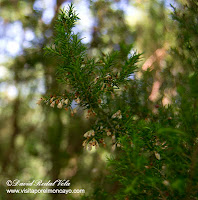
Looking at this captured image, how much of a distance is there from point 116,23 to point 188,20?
183 centimetres

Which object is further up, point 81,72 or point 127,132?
point 81,72

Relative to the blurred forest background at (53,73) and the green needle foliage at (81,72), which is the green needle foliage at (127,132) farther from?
the blurred forest background at (53,73)

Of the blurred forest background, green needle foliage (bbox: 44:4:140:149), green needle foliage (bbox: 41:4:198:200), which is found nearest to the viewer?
green needle foliage (bbox: 41:4:198:200)

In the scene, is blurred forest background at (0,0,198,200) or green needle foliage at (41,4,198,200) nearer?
green needle foliage at (41,4,198,200)

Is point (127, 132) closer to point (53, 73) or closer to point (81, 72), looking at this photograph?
point (81, 72)

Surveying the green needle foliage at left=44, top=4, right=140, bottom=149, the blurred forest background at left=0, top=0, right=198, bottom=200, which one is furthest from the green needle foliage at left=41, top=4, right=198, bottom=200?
the blurred forest background at left=0, top=0, right=198, bottom=200

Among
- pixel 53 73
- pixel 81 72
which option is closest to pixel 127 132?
pixel 81 72

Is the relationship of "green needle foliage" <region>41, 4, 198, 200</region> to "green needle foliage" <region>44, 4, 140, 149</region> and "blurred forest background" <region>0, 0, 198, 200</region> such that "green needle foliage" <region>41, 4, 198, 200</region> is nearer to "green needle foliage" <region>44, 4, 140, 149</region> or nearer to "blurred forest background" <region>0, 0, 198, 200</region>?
"green needle foliage" <region>44, 4, 140, 149</region>

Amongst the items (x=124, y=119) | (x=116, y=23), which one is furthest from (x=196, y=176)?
(x=116, y=23)

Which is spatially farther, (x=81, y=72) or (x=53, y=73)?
(x=53, y=73)

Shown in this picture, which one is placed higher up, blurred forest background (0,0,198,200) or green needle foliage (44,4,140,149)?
blurred forest background (0,0,198,200)

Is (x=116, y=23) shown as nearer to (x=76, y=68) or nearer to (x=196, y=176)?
(x=76, y=68)

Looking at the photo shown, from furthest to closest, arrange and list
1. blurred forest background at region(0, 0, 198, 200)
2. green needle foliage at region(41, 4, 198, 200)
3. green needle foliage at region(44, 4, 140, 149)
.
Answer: blurred forest background at region(0, 0, 198, 200)
green needle foliage at region(44, 4, 140, 149)
green needle foliage at region(41, 4, 198, 200)

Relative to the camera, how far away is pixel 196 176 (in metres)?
0.68
